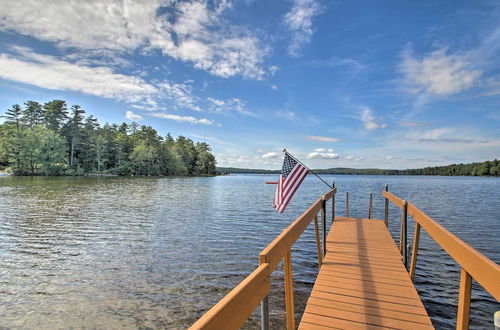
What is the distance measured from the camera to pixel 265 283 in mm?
2141

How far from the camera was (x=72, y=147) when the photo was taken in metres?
66.1

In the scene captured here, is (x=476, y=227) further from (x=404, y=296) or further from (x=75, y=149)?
(x=75, y=149)

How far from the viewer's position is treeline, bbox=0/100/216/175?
189 ft

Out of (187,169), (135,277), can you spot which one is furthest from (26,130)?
(135,277)

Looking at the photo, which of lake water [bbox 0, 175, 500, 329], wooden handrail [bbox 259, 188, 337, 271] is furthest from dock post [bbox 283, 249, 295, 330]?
lake water [bbox 0, 175, 500, 329]

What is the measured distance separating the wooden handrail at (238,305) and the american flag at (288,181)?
5013 millimetres

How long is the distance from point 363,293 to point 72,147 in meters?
76.2

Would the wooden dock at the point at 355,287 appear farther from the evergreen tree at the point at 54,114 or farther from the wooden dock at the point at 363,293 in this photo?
the evergreen tree at the point at 54,114

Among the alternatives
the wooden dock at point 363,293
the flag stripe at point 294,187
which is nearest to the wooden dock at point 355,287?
A: the wooden dock at point 363,293

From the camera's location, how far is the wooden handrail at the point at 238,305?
1283 mm

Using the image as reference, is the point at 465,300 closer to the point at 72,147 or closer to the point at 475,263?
the point at 475,263

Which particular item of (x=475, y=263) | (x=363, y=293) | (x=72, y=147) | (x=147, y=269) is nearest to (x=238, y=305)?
(x=475, y=263)

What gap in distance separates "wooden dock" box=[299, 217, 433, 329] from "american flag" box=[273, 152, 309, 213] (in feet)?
5.15

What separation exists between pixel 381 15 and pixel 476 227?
11.6 m
